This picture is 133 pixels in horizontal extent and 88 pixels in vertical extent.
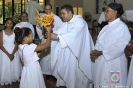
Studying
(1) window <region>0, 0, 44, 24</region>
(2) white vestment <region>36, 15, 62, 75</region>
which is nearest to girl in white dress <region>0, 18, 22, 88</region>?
(2) white vestment <region>36, 15, 62, 75</region>

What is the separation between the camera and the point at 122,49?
299 cm

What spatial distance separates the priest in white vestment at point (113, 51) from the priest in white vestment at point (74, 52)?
23.9 inches

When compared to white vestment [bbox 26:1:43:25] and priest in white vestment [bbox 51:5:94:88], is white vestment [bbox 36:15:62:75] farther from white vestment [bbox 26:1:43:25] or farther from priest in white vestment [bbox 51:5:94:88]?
white vestment [bbox 26:1:43:25]

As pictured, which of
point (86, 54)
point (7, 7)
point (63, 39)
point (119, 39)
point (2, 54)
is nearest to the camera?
point (119, 39)

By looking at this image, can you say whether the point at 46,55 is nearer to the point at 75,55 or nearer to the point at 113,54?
the point at 75,55

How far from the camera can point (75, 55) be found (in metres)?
3.77

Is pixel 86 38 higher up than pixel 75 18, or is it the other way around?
pixel 75 18

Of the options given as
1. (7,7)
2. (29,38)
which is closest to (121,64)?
(29,38)

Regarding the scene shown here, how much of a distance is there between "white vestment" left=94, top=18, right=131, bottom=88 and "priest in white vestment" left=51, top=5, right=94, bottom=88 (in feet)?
1.98

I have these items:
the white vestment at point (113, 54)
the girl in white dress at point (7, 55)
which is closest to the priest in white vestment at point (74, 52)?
the white vestment at point (113, 54)

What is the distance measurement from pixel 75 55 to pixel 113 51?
90cm

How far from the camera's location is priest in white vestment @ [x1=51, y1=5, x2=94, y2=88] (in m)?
3.73

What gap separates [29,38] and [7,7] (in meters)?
11.0

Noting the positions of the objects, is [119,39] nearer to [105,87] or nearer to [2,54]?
[105,87]
